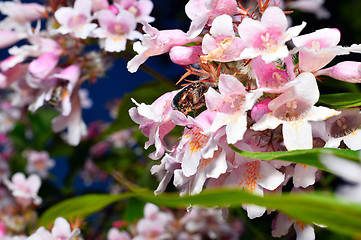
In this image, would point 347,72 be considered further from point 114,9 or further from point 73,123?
point 73,123

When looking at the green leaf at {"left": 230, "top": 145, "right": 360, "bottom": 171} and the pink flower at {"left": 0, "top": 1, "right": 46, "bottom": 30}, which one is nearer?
the green leaf at {"left": 230, "top": 145, "right": 360, "bottom": 171}

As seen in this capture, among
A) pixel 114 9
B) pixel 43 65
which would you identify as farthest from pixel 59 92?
pixel 114 9

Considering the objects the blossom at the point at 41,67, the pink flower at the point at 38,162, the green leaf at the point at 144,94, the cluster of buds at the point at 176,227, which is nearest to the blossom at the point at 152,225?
the cluster of buds at the point at 176,227

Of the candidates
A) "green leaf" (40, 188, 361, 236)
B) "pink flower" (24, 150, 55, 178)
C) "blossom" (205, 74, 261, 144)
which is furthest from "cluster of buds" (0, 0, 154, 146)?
"pink flower" (24, 150, 55, 178)

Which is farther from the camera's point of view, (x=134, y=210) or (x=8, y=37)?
(x=134, y=210)

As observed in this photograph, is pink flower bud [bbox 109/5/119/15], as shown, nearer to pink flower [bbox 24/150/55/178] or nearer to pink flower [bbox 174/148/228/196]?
pink flower [bbox 174/148/228/196]
